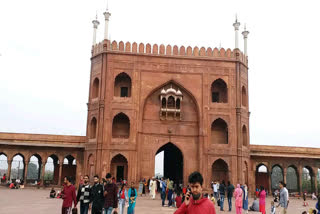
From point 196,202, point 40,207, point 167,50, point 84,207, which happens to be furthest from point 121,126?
point 196,202

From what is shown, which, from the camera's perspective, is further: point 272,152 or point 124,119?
point 272,152

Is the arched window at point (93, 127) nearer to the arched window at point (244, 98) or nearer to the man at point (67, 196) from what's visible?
the arched window at point (244, 98)

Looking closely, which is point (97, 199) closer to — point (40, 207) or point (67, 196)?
point (67, 196)

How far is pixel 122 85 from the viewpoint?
23016 mm

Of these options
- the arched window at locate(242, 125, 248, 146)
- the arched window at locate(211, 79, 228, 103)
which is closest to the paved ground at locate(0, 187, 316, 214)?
the arched window at locate(242, 125, 248, 146)

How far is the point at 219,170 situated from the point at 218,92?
17.7ft

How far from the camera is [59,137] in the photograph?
23.8 metres

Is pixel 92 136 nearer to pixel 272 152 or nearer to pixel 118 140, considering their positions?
pixel 118 140

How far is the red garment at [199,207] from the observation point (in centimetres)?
309

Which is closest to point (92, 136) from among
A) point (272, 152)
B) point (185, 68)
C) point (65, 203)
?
point (185, 68)

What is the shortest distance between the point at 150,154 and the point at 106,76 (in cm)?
565

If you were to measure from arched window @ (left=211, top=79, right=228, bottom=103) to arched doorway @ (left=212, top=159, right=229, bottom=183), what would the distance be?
13.8 ft

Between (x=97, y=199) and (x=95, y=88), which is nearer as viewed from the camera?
(x=97, y=199)

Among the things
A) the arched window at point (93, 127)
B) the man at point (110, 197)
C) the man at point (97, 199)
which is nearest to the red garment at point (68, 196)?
Result: the man at point (97, 199)
